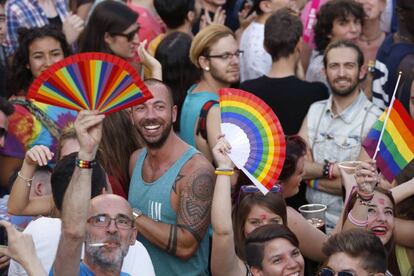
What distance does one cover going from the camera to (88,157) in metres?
5.12

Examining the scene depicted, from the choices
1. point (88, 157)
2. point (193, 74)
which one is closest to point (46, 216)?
point (88, 157)

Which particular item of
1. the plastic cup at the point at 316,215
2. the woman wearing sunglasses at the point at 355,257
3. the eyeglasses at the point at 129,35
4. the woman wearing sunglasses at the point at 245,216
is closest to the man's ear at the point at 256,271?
the woman wearing sunglasses at the point at 245,216

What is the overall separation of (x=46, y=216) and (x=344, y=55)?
260 cm

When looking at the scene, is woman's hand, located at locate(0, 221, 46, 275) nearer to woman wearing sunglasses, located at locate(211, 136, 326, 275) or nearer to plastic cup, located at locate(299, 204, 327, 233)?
woman wearing sunglasses, located at locate(211, 136, 326, 275)

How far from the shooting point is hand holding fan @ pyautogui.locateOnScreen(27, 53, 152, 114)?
5430 millimetres

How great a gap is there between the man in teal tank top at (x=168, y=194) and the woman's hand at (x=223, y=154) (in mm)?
321

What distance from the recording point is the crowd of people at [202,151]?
5.71m

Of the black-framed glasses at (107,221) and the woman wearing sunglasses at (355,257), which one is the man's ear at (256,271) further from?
the black-framed glasses at (107,221)

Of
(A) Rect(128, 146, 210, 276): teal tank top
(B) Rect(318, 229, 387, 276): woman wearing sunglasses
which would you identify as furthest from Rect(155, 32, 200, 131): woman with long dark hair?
(B) Rect(318, 229, 387, 276): woman wearing sunglasses

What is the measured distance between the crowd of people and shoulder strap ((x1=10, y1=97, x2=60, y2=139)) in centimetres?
1

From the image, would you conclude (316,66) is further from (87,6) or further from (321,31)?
(87,6)

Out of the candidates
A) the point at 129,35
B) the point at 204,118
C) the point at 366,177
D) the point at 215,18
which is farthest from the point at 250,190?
the point at 215,18

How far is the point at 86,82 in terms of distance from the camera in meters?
5.44

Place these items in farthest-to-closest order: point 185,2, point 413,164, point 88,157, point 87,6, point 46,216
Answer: point 87,6, point 185,2, point 413,164, point 46,216, point 88,157
